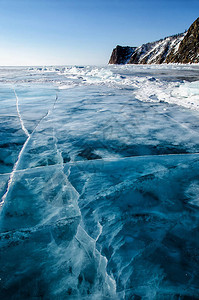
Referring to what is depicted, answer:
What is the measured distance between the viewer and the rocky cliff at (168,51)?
128ft

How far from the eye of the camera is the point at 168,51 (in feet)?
189

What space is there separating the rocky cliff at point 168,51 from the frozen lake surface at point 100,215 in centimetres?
4465

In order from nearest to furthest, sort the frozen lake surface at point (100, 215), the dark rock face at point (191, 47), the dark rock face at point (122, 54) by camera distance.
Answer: the frozen lake surface at point (100, 215)
the dark rock face at point (191, 47)
the dark rock face at point (122, 54)

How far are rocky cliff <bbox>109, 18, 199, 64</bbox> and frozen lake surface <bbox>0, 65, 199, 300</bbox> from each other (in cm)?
4465

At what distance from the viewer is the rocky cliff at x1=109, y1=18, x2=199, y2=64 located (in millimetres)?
38969

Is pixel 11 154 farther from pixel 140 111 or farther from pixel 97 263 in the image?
pixel 140 111

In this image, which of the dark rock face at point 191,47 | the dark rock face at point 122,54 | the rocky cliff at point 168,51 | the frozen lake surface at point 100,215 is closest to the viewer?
the frozen lake surface at point 100,215

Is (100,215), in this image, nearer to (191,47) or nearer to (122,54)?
(191,47)

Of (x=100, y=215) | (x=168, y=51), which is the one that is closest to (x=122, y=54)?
(x=168, y=51)

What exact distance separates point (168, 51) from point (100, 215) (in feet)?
228

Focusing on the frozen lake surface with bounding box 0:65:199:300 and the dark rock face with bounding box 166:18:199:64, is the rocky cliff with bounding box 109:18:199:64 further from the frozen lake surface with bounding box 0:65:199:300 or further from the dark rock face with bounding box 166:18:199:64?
the frozen lake surface with bounding box 0:65:199:300

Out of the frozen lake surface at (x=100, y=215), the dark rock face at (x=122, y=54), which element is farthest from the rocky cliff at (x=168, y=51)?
the frozen lake surface at (x=100, y=215)

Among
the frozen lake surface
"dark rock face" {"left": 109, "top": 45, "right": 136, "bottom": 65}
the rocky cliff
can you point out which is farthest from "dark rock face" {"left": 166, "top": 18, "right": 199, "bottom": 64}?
"dark rock face" {"left": 109, "top": 45, "right": 136, "bottom": 65}

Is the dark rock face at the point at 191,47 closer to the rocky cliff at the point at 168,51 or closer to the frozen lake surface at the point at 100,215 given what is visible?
the rocky cliff at the point at 168,51
